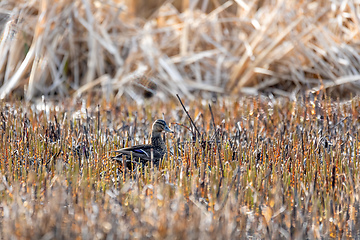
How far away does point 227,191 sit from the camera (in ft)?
9.12

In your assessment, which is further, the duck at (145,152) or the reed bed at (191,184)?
the duck at (145,152)

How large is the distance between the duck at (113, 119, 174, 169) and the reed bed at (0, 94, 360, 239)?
0.08 m

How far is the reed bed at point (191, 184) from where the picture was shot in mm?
2314

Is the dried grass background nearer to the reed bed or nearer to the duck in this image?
the reed bed

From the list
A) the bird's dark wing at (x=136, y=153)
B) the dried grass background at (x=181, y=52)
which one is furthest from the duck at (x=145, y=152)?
the dried grass background at (x=181, y=52)

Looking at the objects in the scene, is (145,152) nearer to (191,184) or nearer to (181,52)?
(191,184)

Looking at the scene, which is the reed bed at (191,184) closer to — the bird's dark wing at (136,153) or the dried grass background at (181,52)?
the bird's dark wing at (136,153)

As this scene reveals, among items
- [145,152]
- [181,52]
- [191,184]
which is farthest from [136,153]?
[181,52]

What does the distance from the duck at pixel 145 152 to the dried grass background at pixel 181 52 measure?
113 inches

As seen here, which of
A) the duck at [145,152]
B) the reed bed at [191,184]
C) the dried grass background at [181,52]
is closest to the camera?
the reed bed at [191,184]

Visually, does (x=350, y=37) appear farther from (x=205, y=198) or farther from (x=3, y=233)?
(x=3, y=233)

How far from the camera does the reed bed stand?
2314mm

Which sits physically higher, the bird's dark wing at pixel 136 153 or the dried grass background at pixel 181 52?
the dried grass background at pixel 181 52

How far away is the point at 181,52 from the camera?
772 cm
